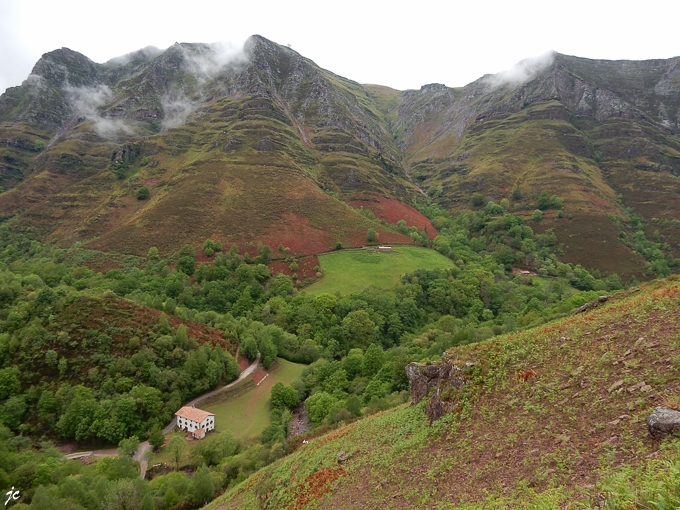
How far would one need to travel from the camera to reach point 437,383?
59.0 ft

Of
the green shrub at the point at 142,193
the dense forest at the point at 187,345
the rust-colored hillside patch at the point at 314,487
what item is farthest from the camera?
the green shrub at the point at 142,193

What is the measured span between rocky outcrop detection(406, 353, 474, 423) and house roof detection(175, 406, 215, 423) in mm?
31742

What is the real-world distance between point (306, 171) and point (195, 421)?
111m

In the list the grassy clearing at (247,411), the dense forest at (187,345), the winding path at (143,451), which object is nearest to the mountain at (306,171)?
the dense forest at (187,345)

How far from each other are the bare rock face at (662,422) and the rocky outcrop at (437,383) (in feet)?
25.1

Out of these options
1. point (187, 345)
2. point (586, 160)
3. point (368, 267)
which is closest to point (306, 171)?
point (368, 267)

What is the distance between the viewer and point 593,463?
929cm

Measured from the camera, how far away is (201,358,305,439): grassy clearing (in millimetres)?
42094

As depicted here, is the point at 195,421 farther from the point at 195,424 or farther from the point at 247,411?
Answer: the point at 247,411

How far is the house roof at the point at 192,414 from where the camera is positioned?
4038 cm

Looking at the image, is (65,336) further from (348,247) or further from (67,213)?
(67,213)

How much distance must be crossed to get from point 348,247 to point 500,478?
285 feet

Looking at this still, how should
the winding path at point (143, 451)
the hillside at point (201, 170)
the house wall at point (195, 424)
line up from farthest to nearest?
the hillside at point (201, 170), the house wall at point (195, 424), the winding path at point (143, 451)

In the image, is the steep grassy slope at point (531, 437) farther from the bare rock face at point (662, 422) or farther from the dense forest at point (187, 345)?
the dense forest at point (187, 345)
